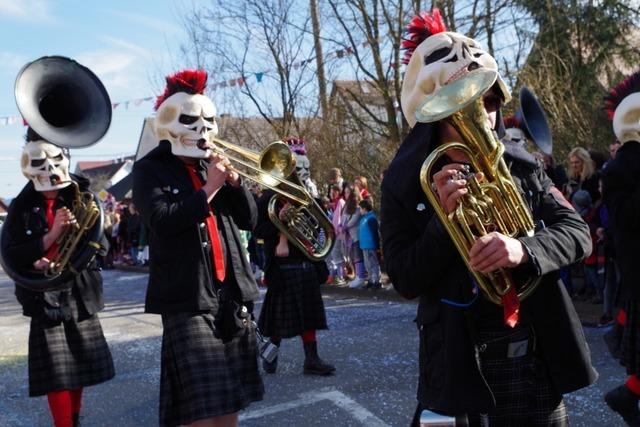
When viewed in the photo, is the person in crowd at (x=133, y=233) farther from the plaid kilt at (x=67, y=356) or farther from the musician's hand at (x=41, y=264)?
the musician's hand at (x=41, y=264)

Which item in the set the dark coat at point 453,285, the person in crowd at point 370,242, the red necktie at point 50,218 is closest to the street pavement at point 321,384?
the red necktie at point 50,218

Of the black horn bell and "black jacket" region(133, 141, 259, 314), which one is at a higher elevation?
the black horn bell

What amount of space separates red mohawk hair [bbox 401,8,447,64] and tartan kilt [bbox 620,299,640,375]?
197cm

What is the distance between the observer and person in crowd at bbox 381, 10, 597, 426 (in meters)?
2.07

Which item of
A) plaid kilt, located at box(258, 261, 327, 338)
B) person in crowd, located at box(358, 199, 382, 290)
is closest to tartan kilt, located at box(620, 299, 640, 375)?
plaid kilt, located at box(258, 261, 327, 338)

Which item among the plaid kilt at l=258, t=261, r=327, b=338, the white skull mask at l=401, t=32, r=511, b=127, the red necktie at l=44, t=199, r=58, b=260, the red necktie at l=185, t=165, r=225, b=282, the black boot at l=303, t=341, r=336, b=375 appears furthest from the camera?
the plaid kilt at l=258, t=261, r=327, b=338

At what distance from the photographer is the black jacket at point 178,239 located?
3211mm

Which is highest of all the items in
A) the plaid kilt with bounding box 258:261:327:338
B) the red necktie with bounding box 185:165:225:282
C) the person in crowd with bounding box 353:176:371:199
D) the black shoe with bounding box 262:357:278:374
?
the person in crowd with bounding box 353:176:371:199

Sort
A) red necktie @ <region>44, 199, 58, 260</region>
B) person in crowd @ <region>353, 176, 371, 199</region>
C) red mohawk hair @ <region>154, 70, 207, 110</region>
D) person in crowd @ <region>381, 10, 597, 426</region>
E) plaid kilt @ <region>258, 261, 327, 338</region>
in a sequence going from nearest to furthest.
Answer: person in crowd @ <region>381, 10, 597, 426</region>
red mohawk hair @ <region>154, 70, 207, 110</region>
red necktie @ <region>44, 199, 58, 260</region>
plaid kilt @ <region>258, 261, 327, 338</region>
person in crowd @ <region>353, 176, 371, 199</region>

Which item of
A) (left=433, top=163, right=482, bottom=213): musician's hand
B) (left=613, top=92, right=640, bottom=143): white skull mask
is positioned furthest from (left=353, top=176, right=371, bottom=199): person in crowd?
(left=433, top=163, right=482, bottom=213): musician's hand

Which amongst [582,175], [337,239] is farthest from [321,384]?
[337,239]

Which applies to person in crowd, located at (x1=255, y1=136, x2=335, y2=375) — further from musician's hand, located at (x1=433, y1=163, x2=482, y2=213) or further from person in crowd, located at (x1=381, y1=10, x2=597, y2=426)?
musician's hand, located at (x1=433, y1=163, x2=482, y2=213)

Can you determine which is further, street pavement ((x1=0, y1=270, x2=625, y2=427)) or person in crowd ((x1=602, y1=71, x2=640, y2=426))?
street pavement ((x1=0, y1=270, x2=625, y2=427))

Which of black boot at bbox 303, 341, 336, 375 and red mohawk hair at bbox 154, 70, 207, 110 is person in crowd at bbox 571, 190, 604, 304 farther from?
red mohawk hair at bbox 154, 70, 207, 110
